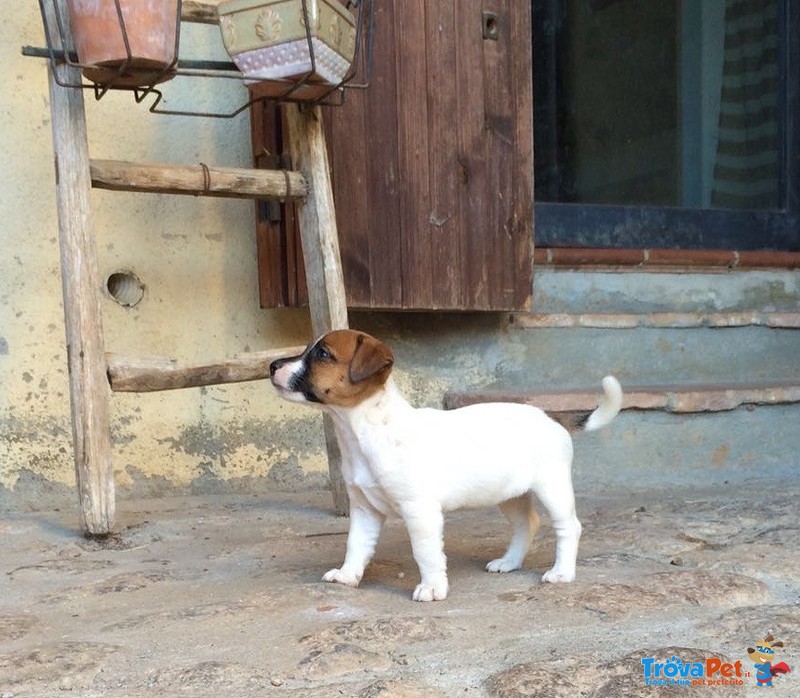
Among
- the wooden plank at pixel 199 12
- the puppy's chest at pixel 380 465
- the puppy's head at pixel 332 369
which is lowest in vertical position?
the puppy's chest at pixel 380 465

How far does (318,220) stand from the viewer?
10.2 ft

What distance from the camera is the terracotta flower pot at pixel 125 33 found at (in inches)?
98.3

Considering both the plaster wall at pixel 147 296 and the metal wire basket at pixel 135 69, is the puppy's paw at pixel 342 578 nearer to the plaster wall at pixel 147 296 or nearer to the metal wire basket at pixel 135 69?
the metal wire basket at pixel 135 69

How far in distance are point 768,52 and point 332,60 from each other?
9.66 ft

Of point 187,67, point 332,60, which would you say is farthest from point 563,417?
point 187,67

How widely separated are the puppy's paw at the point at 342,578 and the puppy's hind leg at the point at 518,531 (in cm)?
34

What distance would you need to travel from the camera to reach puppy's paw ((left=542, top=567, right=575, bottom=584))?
229cm

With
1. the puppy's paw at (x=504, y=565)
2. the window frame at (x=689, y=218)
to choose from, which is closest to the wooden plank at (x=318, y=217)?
the puppy's paw at (x=504, y=565)

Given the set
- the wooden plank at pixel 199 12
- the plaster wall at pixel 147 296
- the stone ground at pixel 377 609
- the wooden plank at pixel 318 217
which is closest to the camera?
the stone ground at pixel 377 609

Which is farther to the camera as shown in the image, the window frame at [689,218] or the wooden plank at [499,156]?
the window frame at [689,218]

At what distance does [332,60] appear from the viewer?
2.74 metres

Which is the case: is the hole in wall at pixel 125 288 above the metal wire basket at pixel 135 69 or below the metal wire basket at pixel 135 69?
below

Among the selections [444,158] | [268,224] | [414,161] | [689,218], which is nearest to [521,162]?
[444,158]

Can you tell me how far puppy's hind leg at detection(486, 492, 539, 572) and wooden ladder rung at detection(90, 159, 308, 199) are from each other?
3.81 ft
